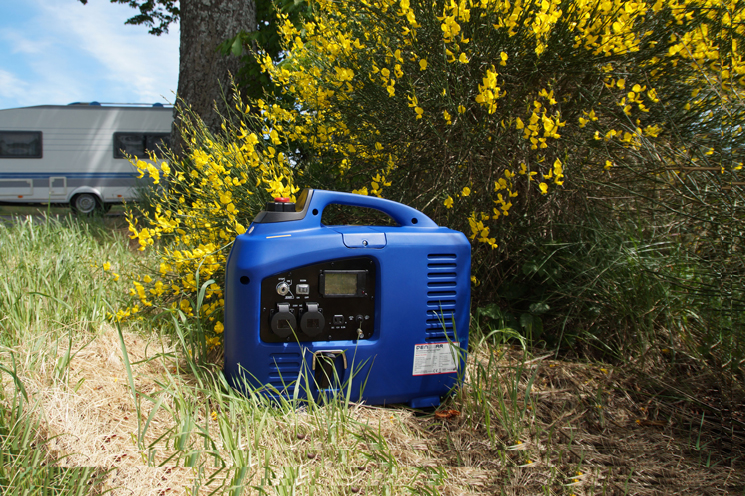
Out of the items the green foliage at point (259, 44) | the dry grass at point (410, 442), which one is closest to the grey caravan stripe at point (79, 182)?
the green foliage at point (259, 44)

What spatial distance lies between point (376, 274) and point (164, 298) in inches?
62.5

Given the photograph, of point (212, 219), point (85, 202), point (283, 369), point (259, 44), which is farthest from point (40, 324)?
point (85, 202)

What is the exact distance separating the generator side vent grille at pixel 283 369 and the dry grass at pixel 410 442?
0.11 meters

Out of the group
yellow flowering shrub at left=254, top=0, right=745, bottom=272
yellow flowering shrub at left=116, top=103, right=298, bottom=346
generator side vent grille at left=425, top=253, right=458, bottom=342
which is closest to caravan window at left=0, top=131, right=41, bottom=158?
yellow flowering shrub at left=116, top=103, right=298, bottom=346

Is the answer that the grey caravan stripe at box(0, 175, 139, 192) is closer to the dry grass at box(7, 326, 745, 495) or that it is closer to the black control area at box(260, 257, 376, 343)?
the dry grass at box(7, 326, 745, 495)

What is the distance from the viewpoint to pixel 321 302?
5.28 ft

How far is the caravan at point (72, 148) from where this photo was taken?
392 inches

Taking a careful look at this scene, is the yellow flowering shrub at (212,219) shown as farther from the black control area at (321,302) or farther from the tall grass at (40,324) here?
the black control area at (321,302)

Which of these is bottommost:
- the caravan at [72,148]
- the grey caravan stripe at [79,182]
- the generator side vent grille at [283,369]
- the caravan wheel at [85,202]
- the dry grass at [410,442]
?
the dry grass at [410,442]

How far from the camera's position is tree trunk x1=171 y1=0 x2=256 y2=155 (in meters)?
4.41

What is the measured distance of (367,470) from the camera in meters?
1.39

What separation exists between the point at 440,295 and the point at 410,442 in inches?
20.6

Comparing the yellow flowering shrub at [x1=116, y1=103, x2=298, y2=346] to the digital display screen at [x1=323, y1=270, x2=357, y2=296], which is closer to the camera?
the digital display screen at [x1=323, y1=270, x2=357, y2=296]

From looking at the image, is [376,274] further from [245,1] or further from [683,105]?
[245,1]
